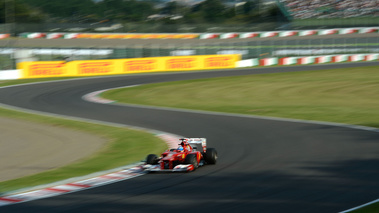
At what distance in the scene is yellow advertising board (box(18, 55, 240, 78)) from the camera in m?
37.7

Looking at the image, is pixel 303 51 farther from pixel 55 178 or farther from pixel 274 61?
pixel 55 178

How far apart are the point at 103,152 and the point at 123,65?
2787 cm

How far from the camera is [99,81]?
117ft

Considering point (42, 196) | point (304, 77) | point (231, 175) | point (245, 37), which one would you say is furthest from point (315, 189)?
point (245, 37)

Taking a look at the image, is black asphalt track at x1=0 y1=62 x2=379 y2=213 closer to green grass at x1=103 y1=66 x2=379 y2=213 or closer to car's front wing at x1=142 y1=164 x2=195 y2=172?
car's front wing at x1=142 y1=164 x2=195 y2=172

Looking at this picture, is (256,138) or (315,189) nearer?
(315,189)

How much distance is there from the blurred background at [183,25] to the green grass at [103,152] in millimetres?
20271

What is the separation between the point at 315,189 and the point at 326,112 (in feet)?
38.8

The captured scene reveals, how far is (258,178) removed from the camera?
1004 centimetres

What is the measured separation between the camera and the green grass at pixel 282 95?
2077 centimetres

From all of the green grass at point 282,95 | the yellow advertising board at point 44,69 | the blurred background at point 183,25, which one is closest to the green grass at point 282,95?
the green grass at point 282,95

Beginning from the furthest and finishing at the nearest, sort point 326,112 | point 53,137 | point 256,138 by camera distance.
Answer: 1. point 326,112
2. point 53,137
3. point 256,138

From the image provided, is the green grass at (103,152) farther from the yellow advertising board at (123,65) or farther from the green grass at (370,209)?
the yellow advertising board at (123,65)

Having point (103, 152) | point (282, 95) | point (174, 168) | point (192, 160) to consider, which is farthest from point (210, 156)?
point (282, 95)
